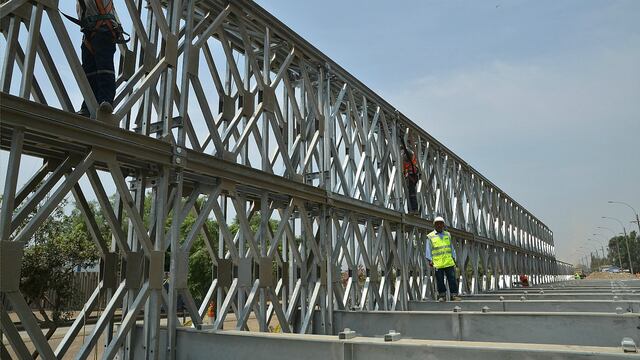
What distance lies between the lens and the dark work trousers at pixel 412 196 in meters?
12.2

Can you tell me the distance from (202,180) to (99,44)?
6.11 feet

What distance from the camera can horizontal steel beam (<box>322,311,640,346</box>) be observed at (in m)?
5.70

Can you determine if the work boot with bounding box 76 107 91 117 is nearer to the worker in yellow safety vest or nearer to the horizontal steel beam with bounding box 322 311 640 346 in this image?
the worker in yellow safety vest

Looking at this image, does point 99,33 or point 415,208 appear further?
point 415,208

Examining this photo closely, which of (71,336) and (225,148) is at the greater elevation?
(225,148)

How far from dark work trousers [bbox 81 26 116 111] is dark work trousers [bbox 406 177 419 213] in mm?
8507

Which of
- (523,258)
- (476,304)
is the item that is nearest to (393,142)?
(476,304)

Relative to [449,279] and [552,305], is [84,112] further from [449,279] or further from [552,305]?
[449,279]

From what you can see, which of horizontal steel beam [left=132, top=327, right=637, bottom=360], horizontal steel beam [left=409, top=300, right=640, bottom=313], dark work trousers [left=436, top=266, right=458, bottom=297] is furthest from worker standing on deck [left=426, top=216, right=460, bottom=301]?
horizontal steel beam [left=132, top=327, right=637, bottom=360]

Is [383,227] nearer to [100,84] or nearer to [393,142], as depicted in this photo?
[393,142]

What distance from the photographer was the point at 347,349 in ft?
12.3

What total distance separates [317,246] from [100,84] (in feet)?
14.2

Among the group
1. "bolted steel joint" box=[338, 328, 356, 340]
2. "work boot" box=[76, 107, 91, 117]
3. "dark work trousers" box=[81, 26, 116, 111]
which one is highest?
"dark work trousers" box=[81, 26, 116, 111]

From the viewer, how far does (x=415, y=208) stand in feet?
40.5
